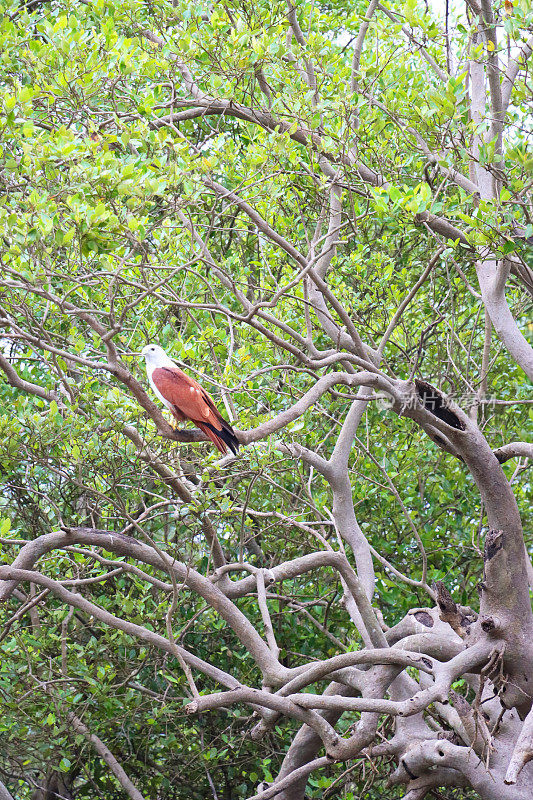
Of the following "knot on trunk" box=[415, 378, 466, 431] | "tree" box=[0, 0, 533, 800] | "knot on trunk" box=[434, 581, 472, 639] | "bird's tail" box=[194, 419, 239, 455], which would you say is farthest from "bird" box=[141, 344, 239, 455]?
"knot on trunk" box=[434, 581, 472, 639]

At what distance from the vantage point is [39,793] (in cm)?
793

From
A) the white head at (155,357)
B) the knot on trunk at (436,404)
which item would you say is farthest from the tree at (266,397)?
the white head at (155,357)

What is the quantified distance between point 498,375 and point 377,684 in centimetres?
320

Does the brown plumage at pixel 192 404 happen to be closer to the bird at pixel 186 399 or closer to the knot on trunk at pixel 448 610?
the bird at pixel 186 399

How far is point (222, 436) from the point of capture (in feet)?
15.4

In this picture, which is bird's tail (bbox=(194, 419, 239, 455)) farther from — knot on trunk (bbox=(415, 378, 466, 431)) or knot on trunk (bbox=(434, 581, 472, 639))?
knot on trunk (bbox=(434, 581, 472, 639))

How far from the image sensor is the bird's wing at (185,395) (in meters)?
4.77

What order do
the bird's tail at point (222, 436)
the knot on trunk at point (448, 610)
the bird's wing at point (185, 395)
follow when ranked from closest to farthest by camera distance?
1. the bird's tail at point (222, 436)
2. the bird's wing at point (185, 395)
3. the knot on trunk at point (448, 610)

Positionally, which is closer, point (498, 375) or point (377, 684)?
point (377, 684)

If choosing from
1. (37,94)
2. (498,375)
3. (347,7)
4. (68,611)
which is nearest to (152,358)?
(37,94)

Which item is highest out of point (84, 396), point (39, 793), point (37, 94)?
point (37, 94)

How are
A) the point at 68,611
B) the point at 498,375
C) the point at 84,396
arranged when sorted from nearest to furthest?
the point at 84,396, the point at 68,611, the point at 498,375

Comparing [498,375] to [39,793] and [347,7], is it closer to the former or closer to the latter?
[347,7]

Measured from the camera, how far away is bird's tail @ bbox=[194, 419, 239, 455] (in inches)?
178
